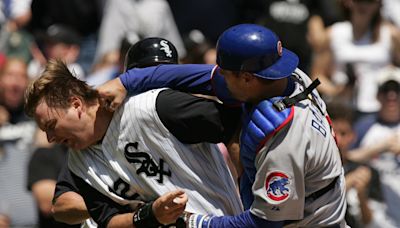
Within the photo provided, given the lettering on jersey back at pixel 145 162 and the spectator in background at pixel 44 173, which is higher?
the lettering on jersey back at pixel 145 162

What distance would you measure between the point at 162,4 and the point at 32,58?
4.72 ft

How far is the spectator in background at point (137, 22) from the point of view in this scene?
35.8ft

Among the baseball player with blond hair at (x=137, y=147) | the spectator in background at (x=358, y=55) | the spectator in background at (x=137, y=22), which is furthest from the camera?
the spectator in background at (x=137, y=22)

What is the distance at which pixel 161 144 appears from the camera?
16.7 ft

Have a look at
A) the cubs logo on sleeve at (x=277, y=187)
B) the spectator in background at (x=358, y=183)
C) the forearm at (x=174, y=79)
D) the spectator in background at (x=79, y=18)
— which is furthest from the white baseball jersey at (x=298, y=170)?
the spectator in background at (x=79, y=18)

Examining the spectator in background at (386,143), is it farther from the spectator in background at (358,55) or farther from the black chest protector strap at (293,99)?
the black chest protector strap at (293,99)

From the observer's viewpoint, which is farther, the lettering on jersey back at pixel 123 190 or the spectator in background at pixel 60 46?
the spectator in background at pixel 60 46

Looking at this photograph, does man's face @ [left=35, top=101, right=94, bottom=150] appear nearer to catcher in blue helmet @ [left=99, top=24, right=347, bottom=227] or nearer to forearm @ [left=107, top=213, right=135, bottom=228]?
forearm @ [left=107, top=213, right=135, bottom=228]

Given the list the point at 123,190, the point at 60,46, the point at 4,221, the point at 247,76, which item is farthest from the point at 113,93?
the point at 60,46

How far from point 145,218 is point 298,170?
0.79m

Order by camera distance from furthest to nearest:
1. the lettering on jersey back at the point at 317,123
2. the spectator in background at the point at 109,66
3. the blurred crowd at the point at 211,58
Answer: the spectator in background at the point at 109,66 → the blurred crowd at the point at 211,58 → the lettering on jersey back at the point at 317,123

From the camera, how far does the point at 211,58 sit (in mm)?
9727

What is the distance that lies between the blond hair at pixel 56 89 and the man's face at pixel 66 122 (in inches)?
1.2

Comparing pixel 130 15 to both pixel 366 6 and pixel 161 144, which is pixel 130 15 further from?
pixel 161 144
